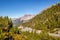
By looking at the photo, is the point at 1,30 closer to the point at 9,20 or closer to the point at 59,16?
the point at 9,20

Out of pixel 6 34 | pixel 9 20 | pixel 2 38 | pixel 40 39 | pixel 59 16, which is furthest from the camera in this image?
pixel 59 16

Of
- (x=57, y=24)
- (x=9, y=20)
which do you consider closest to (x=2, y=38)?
(x=9, y=20)

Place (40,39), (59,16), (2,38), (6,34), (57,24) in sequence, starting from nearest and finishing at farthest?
(2,38) < (6,34) < (40,39) < (57,24) < (59,16)

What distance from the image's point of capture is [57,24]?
7244 centimetres

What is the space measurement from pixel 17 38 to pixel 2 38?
12.9 ft

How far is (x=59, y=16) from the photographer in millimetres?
81688

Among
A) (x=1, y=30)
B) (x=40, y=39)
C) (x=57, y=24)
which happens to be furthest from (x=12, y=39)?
(x=57, y=24)

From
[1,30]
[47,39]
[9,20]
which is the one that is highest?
[9,20]

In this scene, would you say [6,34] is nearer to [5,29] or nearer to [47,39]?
[5,29]

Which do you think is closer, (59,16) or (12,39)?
(12,39)

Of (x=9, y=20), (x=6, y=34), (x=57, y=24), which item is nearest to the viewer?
(x=6, y=34)

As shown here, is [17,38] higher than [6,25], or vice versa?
[6,25]

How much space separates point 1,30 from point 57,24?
156 ft

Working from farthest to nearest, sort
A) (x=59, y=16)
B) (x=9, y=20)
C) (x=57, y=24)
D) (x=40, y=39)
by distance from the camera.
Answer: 1. (x=59, y=16)
2. (x=57, y=24)
3. (x=40, y=39)
4. (x=9, y=20)
